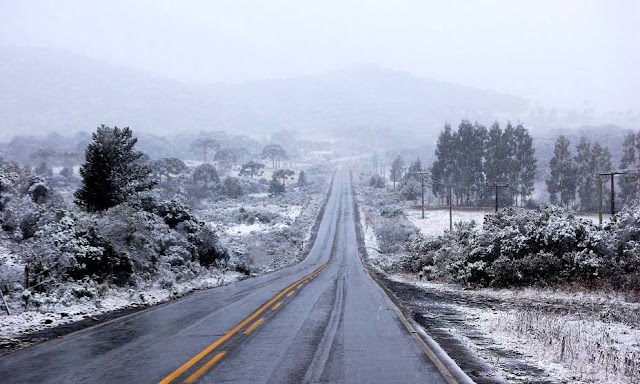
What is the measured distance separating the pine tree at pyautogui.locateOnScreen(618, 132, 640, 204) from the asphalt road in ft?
240

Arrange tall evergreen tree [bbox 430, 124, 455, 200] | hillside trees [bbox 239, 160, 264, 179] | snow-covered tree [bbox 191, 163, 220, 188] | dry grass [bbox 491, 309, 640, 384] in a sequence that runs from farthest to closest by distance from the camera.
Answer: hillside trees [bbox 239, 160, 264, 179], snow-covered tree [bbox 191, 163, 220, 188], tall evergreen tree [bbox 430, 124, 455, 200], dry grass [bbox 491, 309, 640, 384]

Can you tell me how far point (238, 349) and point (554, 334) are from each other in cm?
642

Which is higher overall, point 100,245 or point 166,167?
point 166,167

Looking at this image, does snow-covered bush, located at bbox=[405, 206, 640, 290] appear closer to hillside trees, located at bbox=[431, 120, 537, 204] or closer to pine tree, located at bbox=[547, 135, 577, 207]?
hillside trees, located at bbox=[431, 120, 537, 204]

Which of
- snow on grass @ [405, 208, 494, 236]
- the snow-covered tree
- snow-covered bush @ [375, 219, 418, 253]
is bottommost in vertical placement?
snow-covered bush @ [375, 219, 418, 253]

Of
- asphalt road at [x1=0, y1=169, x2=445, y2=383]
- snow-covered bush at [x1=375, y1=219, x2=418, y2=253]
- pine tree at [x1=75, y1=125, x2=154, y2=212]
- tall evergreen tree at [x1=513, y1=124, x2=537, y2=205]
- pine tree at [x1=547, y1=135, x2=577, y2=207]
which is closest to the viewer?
asphalt road at [x1=0, y1=169, x2=445, y2=383]

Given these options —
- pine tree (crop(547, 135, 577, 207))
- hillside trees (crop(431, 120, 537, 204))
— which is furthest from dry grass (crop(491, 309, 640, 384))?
pine tree (crop(547, 135, 577, 207))

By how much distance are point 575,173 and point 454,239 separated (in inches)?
2659

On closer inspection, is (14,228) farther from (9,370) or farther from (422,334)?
(422,334)

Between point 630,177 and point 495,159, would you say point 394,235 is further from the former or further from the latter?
point 630,177

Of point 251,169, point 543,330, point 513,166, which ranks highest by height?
point 251,169

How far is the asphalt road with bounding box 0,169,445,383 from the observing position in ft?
23.6

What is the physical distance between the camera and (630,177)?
74188 mm

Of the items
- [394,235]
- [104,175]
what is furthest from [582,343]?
[394,235]
